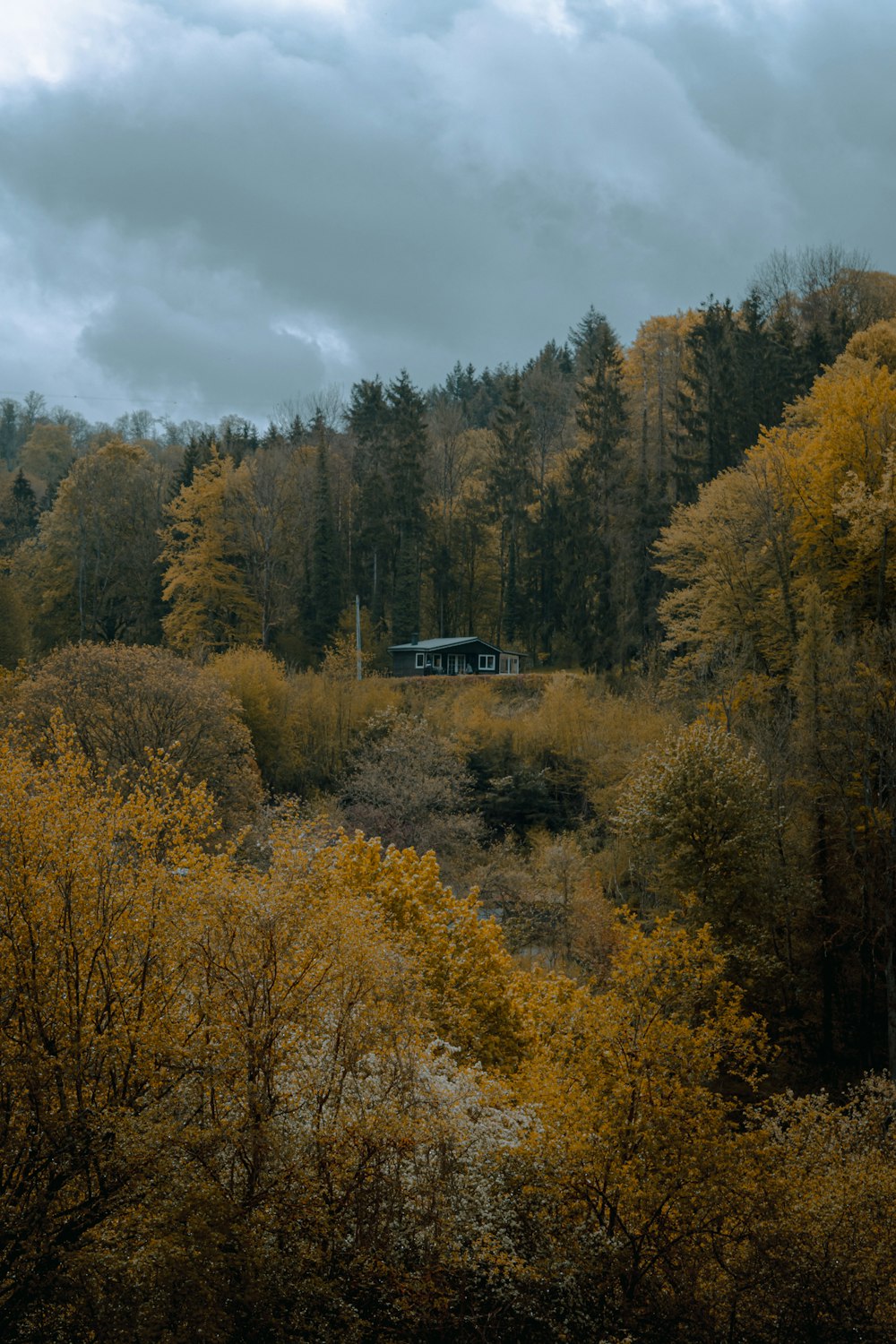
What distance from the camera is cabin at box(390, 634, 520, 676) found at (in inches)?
2233

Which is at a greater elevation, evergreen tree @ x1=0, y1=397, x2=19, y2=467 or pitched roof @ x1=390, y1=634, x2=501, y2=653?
evergreen tree @ x1=0, y1=397, x2=19, y2=467

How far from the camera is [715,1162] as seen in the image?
1217 centimetres

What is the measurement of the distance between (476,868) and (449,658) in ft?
71.8

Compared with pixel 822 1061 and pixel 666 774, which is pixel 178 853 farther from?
pixel 822 1061

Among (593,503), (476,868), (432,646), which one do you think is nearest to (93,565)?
(432,646)

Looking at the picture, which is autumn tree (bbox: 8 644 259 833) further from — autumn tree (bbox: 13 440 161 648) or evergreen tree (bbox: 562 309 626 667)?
evergreen tree (bbox: 562 309 626 667)

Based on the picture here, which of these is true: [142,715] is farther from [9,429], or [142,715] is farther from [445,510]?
[9,429]

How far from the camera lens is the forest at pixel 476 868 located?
1152 cm

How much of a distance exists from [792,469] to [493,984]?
24.9m

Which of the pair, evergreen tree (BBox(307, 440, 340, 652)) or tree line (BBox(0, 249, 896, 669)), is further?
evergreen tree (BBox(307, 440, 340, 652))

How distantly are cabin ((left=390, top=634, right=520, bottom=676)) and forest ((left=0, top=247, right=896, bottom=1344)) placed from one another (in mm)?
2115

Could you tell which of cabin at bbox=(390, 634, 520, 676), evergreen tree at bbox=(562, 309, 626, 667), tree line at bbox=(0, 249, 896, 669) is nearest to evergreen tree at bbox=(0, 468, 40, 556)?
tree line at bbox=(0, 249, 896, 669)

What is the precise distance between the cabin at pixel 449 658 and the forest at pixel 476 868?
2115mm

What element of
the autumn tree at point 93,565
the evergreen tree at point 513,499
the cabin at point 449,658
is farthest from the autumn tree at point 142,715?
the evergreen tree at point 513,499
